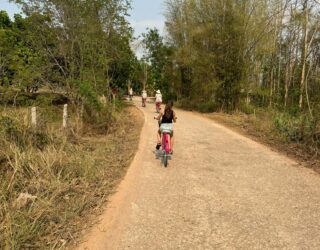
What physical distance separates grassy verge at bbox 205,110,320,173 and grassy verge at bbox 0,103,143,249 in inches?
189

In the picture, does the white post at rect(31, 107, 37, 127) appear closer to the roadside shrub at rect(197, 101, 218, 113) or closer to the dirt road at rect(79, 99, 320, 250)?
the dirt road at rect(79, 99, 320, 250)

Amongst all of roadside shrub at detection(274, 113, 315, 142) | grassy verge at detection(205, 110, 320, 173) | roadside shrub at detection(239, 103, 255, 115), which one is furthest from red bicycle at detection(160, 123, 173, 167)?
roadside shrub at detection(239, 103, 255, 115)

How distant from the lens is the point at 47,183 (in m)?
6.71

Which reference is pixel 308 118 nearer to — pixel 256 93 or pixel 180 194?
pixel 180 194

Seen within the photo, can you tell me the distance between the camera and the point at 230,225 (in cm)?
540

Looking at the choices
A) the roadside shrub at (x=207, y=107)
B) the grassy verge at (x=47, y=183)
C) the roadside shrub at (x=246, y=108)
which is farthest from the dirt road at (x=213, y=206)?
the roadside shrub at (x=207, y=107)

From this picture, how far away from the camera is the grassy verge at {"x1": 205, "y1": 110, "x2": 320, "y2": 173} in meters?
10.2

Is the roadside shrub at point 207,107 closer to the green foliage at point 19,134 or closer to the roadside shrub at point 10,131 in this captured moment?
the green foliage at point 19,134

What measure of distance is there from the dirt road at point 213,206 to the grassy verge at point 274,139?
0.65m

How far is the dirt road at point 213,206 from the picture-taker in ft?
16.1

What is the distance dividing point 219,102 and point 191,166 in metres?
16.1

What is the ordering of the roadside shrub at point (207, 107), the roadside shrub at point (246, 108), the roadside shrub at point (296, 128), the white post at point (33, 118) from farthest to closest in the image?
1. the roadside shrub at point (207, 107)
2. the roadside shrub at point (246, 108)
3. the roadside shrub at point (296, 128)
4. the white post at point (33, 118)

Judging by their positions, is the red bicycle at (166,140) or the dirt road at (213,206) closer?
the dirt road at (213,206)

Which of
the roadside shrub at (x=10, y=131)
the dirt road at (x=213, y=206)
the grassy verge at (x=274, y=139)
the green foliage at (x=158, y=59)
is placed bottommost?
the dirt road at (x=213, y=206)
